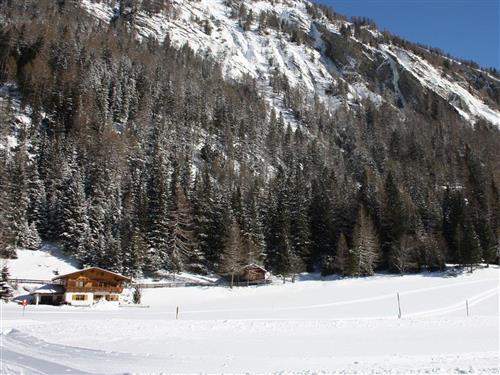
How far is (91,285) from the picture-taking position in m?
54.2

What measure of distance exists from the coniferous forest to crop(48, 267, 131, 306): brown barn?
547cm

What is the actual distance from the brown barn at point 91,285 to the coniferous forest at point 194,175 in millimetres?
5468

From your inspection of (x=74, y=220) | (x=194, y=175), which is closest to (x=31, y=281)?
(x=74, y=220)

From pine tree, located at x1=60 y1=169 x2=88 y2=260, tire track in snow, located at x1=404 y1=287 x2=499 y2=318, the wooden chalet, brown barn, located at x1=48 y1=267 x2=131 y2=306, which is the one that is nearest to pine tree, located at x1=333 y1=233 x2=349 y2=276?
the wooden chalet

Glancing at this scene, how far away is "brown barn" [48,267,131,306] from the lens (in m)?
53.4

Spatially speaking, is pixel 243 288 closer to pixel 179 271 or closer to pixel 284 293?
pixel 284 293

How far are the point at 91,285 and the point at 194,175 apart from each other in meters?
47.3

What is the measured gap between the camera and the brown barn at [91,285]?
175ft

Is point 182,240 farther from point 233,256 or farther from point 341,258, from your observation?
point 341,258

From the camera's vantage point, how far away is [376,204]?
257 feet

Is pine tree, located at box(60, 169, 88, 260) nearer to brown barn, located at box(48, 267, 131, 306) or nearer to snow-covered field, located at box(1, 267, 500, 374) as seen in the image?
brown barn, located at box(48, 267, 131, 306)

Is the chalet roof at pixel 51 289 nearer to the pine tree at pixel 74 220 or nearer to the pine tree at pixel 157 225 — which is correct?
the pine tree at pixel 74 220

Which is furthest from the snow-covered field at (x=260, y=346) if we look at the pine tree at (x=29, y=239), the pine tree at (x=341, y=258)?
the pine tree at (x=29, y=239)

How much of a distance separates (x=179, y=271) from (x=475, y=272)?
43.2 m
